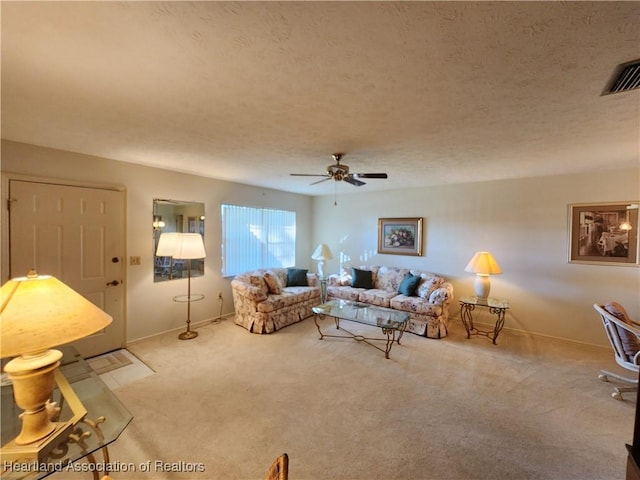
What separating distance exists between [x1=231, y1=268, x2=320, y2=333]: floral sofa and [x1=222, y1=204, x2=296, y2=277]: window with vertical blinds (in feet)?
1.71

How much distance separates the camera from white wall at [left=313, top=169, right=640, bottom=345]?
3.67 meters

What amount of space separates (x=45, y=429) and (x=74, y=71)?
6.22ft

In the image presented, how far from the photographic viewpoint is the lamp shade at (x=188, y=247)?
12.1ft

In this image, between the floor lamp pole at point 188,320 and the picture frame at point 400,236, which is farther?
the picture frame at point 400,236

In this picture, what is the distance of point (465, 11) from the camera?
108 cm

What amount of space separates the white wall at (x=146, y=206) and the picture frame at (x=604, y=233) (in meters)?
5.16

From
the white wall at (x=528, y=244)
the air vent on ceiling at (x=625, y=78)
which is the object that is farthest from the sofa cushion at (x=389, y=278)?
the air vent on ceiling at (x=625, y=78)

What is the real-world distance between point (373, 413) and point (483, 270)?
282 cm

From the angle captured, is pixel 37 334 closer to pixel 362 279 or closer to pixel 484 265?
pixel 362 279

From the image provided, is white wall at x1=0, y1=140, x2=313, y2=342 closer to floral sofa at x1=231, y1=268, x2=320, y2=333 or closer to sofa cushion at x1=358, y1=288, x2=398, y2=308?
floral sofa at x1=231, y1=268, x2=320, y2=333

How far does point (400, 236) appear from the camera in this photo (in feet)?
17.6

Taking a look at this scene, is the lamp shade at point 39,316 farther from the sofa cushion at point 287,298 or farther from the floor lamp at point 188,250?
the sofa cushion at point 287,298

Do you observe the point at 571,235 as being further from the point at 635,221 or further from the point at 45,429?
the point at 45,429

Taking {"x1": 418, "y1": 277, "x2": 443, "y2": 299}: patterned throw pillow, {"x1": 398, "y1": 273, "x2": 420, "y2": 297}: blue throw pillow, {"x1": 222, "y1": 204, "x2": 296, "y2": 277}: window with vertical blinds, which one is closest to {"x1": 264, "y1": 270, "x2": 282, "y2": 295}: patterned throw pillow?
{"x1": 222, "y1": 204, "x2": 296, "y2": 277}: window with vertical blinds
